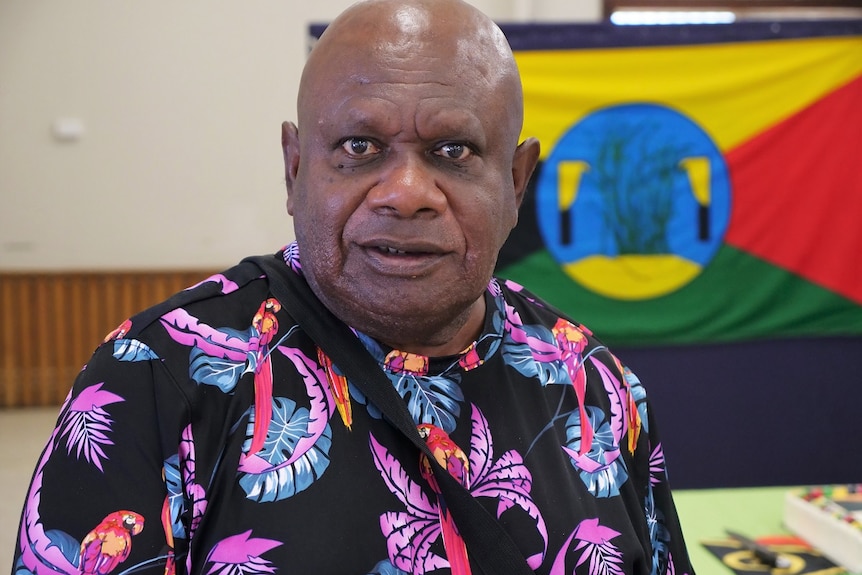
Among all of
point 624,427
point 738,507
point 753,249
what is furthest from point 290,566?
point 753,249

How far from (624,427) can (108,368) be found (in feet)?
2.10

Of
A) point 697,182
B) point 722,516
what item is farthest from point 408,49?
point 697,182

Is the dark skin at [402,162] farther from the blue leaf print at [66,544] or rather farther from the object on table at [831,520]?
the object on table at [831,520]

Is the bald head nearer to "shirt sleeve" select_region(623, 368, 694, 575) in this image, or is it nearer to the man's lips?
the man's lips

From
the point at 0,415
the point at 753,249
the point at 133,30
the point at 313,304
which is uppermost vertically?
the point at 133,30

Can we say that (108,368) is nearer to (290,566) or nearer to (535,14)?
(290,566)

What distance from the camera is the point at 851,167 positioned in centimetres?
364

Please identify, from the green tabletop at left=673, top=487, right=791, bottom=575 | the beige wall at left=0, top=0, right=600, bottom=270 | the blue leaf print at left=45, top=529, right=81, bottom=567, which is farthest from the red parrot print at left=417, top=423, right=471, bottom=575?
the beige wall at left=0, top=0, right=600, bottom=270

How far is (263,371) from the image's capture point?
35.9 inches

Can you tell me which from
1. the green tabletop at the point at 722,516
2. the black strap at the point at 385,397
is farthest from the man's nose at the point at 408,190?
the green tabletop at the point at 722,516

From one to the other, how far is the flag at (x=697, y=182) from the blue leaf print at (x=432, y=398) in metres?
2.51

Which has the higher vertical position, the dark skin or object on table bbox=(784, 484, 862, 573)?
the dark skin

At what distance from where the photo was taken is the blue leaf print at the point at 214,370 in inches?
34.2

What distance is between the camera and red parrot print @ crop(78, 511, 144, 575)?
771 millimetres
